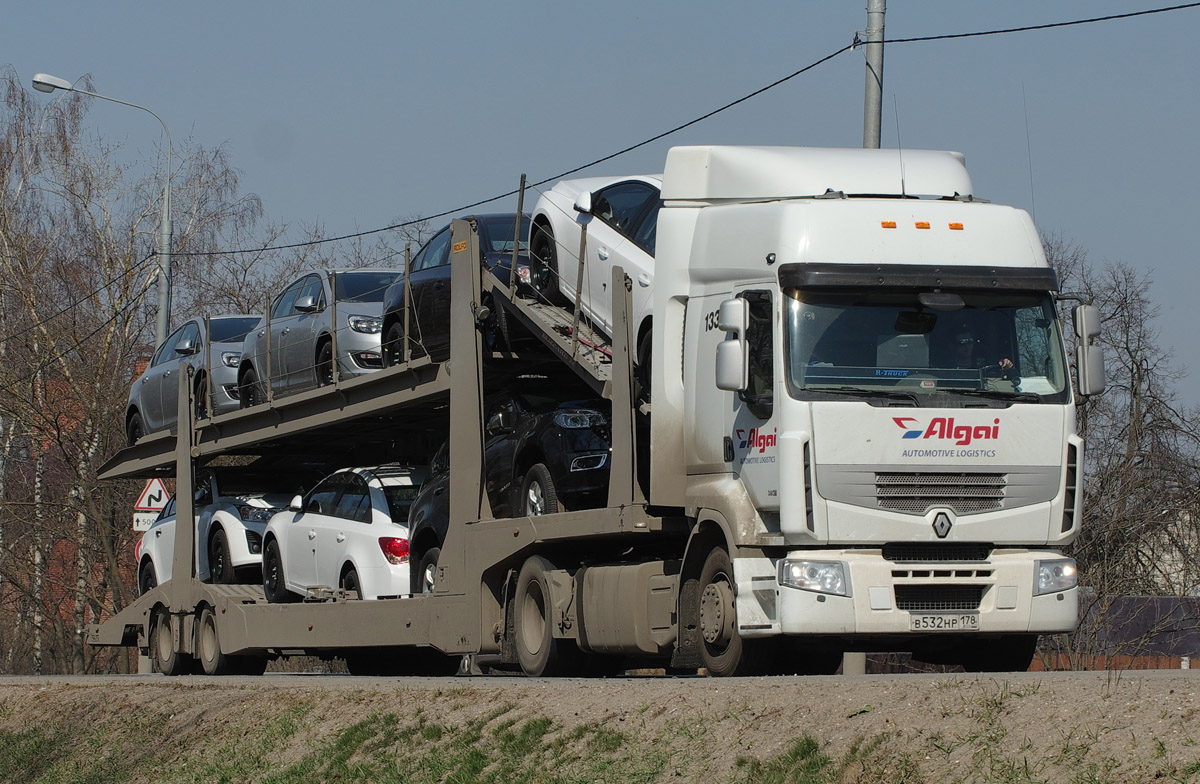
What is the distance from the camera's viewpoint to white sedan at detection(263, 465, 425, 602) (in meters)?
15.0

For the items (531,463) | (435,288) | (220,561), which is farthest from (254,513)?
(531,463)

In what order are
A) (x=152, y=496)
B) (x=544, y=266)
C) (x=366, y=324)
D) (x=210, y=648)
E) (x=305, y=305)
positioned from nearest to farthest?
(x=544, y=266)
(x=366, y=324)
(x=305, y=305)
(x=210, y=648)
(x=152, y=496)

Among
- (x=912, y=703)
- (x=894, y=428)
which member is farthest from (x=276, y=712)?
(x=912, y=703)

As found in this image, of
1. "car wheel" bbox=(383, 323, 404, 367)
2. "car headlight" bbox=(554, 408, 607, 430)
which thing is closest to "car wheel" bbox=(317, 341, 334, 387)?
"car wheel" bbox=(383, 323, 404, 367)

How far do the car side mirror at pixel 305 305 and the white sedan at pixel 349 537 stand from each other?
1.64 meters

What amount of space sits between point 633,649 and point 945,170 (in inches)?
155

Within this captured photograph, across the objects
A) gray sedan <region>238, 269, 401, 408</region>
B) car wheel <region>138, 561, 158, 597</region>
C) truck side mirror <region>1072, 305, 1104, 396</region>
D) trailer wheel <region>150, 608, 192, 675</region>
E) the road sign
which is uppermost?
gray sedan <region>238, 269, 401, 408</region>

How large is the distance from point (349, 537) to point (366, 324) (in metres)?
2.13

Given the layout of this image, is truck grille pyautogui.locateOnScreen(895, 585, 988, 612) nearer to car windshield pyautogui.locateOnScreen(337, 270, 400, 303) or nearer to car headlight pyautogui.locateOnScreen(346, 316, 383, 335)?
car headlight pyautogui.locateOnScreen(346, 316, 383, 335)

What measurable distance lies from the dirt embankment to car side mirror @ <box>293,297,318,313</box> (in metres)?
4.12

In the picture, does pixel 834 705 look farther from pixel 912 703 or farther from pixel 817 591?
pixel 817 591

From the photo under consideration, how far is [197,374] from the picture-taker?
1922 centimetres

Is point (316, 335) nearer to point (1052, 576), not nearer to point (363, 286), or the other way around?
point (363, 286)

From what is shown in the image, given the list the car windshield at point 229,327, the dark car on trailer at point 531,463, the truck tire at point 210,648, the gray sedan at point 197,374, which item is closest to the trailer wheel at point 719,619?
the dark car on trailer at point 531,463
